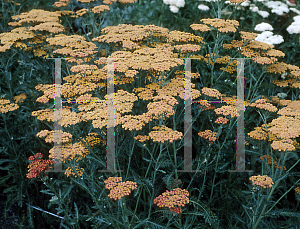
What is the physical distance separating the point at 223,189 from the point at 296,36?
3.63m

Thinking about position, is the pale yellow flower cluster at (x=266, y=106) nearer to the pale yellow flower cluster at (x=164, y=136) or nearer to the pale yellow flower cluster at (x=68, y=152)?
the pale yellow flower cluster at (x=164, y=136)

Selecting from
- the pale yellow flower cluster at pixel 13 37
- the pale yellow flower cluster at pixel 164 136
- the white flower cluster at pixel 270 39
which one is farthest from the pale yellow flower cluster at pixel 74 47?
the white flower cluster at pixel 270 39

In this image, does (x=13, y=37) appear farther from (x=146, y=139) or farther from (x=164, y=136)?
(x=164, y=136)

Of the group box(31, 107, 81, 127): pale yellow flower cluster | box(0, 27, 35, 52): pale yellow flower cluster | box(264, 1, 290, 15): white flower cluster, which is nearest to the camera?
box(31, 107, 81, 127): pale yellow flower cluster

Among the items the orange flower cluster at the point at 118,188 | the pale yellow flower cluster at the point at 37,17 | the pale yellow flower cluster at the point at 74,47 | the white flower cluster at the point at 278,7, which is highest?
the white flower cluster at the point at 278,7

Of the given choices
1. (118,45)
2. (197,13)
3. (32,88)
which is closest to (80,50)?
(118,45)

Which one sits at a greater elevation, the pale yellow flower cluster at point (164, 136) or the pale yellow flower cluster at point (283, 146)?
the pale yellow flower cluster at point (164, 136)

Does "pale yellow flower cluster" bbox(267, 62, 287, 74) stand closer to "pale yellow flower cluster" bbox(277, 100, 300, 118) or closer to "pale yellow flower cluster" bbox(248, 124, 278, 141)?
"pale yellow flower cluster" bbox(277, 100, 300, 118)

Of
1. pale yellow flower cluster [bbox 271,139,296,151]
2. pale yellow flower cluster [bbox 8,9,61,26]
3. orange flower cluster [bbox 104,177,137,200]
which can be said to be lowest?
orange flower cluster [bbox 104,177,137,200]

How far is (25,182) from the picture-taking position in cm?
352

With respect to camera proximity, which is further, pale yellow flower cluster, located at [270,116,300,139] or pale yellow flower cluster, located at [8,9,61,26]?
pale yellow flower cluster, located at [8,9,61,26]

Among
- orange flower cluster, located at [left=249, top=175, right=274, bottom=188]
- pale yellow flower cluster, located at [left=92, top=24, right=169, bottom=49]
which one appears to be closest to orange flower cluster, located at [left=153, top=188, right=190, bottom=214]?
orange flower cluster, located at [left=249, top=175, right=274, bottom=188]

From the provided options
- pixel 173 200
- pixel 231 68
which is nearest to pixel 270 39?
pixel 231 68

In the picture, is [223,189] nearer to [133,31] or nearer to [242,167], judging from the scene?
[242,167]
